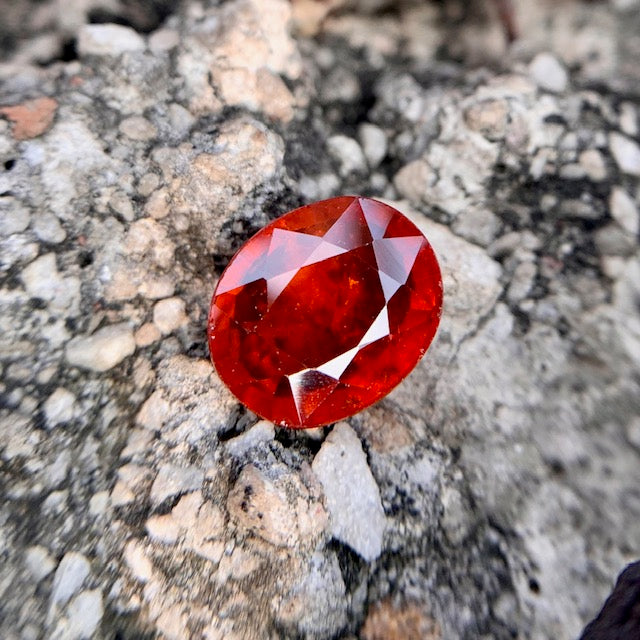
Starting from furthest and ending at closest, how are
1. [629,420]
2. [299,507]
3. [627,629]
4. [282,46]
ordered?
1. [282,46]
2. [629,420]
3. [299,507]
4. [627,629]

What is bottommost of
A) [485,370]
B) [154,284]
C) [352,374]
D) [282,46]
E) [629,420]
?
[629,420]

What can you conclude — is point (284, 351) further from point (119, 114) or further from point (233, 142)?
point (119, 114)

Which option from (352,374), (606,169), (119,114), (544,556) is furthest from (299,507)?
(606,169)

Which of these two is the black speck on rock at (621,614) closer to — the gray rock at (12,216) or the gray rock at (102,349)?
the gray rock at (102,349)

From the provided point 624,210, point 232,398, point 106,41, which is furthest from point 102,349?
point 624,210

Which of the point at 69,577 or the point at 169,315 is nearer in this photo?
the point at 69,577

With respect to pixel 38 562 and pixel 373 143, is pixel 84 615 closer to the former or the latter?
pixel 38 562

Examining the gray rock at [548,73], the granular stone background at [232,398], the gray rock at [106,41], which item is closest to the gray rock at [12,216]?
the granular stone background at [232,398]
